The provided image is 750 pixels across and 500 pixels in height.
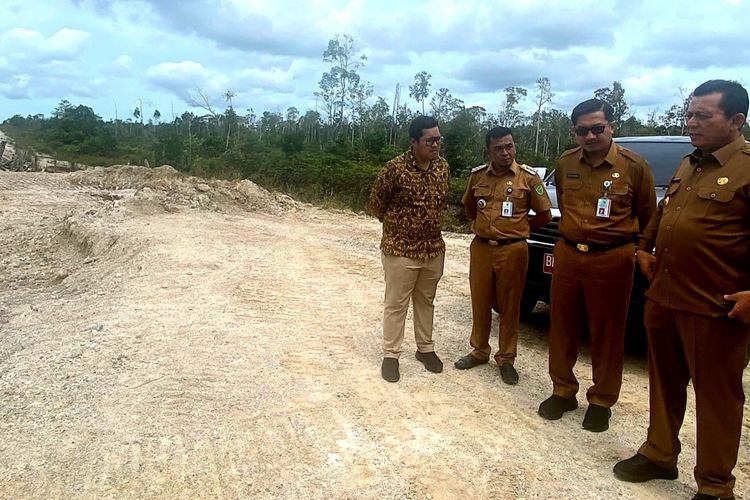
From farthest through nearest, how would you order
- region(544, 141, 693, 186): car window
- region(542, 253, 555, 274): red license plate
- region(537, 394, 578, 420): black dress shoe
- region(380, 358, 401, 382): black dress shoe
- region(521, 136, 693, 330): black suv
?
region(544, 141, 693, 186): car window → region(542, 253, 555, 274): red license plate → region(521, 136, 693, 330): black suv → region(380, 358, 401, 382): black dress shoe → region(537, 394, 578, 420): black dress shoe

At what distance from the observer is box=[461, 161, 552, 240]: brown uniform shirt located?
4.14m

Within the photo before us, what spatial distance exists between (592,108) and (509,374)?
1890 mm

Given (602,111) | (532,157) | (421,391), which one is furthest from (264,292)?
(532,157)

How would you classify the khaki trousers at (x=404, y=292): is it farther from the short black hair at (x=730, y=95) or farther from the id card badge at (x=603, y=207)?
the short black hair at (x=730, y=95)

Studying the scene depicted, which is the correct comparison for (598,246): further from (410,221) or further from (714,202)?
(410,221)

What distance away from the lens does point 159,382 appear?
13.4ft

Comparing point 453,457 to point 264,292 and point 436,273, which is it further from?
point 264,292

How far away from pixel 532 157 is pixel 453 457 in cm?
2745

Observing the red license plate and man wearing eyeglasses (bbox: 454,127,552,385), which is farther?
the red license plate

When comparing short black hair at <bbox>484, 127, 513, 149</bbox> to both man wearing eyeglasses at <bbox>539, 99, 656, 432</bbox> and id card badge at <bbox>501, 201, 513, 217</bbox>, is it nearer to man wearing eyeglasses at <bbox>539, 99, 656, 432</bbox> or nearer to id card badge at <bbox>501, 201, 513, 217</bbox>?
id card badge at <bbox>501, 201, 513, 217</bbox>

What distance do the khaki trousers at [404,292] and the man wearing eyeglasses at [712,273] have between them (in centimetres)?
167

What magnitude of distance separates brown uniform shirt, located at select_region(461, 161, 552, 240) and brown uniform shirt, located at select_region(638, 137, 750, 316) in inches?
53.2

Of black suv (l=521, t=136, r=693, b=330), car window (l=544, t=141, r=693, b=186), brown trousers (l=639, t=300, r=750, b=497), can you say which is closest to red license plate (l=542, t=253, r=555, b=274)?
black suv (l=521, t=136, r=693, b=330)

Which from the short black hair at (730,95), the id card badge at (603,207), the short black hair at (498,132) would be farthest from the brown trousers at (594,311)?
A: the short black hair at (730,95)
